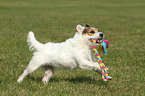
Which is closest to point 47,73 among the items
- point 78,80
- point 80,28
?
point 78,80

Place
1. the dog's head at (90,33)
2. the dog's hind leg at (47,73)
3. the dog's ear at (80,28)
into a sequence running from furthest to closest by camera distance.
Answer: the dog's hind leg at (47,73)
the dog's ear at (80,28)
the dog's head at (90,33)

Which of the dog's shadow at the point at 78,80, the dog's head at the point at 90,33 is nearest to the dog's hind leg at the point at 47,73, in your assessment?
the dog's shadow at the point at 78,80

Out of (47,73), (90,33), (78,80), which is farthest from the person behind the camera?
(78,80)

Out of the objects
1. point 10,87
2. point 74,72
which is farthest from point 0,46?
point 10,87

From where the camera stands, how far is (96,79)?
264 inches

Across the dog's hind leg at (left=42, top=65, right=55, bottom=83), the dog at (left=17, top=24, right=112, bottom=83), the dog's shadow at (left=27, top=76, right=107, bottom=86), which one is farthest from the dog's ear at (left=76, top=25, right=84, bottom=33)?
the dog's shadow at (left=27, top=76, right=107, bottom=86)

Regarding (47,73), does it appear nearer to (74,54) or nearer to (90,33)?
(74,54)

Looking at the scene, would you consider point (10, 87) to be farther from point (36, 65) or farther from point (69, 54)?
point (69, 54)

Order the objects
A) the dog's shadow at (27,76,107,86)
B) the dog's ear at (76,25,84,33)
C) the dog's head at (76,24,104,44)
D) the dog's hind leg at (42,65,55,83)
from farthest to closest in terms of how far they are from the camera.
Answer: the dog's shadow at (27,76,107,86) < the dog's hind leg at (42,65,55,83) < the dog's ear at (76,25,84,33) < the dog's head at (76,24,104,44)

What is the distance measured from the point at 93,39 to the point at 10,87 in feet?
7.34

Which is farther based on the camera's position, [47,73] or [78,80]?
[78,80]

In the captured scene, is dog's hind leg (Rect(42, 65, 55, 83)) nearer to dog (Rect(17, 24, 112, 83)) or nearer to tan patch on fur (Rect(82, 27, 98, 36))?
dog (Rect(17, 24, 112, 83))

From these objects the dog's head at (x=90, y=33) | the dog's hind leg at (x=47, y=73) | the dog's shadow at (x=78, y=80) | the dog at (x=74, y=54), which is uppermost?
the dog's head at (x=90, y=33)

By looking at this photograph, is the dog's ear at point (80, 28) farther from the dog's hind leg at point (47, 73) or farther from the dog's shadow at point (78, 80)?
the dog's shadow at point (78, 80)
